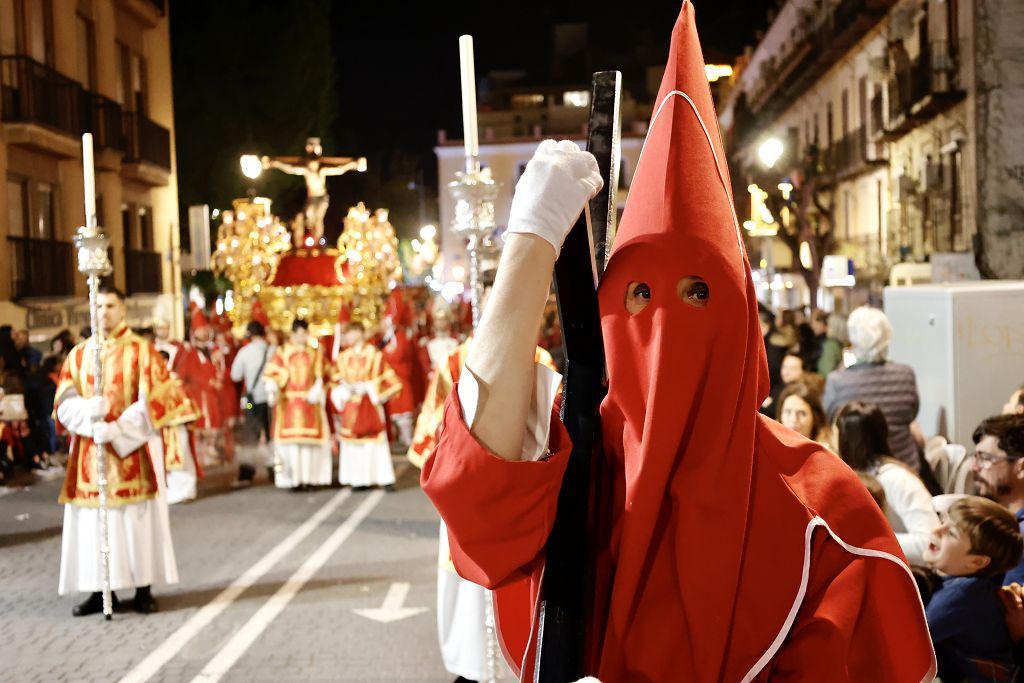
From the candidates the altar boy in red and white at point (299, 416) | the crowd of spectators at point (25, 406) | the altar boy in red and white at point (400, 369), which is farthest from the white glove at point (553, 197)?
the altar boy in red and white at point (400, 369)

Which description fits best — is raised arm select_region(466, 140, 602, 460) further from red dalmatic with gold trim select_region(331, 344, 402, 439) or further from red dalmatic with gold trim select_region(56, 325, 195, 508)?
red dalmatic with gold trim select_region(331, 344, 402, 439)

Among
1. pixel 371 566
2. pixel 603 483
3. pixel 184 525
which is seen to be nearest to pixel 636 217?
pixel 603 483

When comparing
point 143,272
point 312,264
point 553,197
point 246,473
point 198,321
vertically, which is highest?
point 143,272

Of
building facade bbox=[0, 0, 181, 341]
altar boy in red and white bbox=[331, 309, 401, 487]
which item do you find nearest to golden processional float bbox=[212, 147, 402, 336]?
building facade bbox=[0, 0, 181, 341]

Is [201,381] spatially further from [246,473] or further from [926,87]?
[926,87]

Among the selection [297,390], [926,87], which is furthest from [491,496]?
[926,87]

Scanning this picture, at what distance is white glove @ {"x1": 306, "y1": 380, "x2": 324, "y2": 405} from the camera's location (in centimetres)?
1457

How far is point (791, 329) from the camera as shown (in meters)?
13.6

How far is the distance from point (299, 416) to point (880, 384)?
8.76m

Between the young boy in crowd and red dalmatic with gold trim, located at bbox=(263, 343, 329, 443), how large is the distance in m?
10.7

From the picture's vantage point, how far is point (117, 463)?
27.1 feet

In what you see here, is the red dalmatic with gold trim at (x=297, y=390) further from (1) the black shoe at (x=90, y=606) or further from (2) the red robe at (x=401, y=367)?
(1) the black shoe at (x=90, y=606)

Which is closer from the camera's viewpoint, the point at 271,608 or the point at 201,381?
the point at 271,608

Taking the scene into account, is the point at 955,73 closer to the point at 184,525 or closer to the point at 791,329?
the point at 791,329
